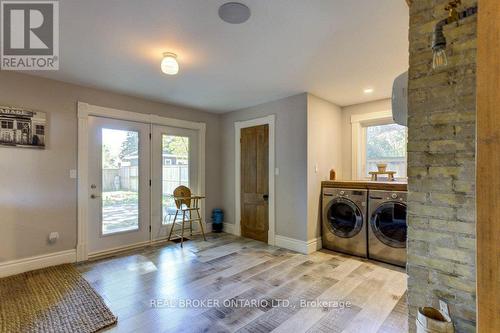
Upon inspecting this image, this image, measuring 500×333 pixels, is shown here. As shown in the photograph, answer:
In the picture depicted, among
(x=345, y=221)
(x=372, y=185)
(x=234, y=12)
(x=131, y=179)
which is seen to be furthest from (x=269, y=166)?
(x=234, y=12)

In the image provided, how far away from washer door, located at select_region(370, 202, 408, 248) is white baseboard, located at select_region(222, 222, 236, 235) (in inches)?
94.4

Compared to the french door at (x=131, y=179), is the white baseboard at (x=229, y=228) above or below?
below

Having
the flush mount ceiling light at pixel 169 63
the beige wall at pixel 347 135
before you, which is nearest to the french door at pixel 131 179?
the flush mount ceiling light at pixel 169 63

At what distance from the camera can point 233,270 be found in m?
2.96

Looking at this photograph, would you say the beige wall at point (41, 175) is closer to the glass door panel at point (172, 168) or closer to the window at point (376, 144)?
the glass door panel at point (172, 168)

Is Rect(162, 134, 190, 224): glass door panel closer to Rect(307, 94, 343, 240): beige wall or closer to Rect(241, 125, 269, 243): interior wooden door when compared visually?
Rect(241, 125, 269, 243): interior wooden door

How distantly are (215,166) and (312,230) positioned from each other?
226 centimetres

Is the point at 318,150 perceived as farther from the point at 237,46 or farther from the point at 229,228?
the point at 229,228

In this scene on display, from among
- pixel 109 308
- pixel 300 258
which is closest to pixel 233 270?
pixel 300 258

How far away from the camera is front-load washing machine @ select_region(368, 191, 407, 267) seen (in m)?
3.11

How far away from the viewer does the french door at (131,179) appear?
349cm

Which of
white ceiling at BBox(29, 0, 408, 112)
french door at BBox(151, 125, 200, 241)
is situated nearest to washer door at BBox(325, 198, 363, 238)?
white ceiling at BBox(29, 0, 408, 112)

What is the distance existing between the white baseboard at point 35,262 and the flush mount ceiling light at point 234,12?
339 centimetres

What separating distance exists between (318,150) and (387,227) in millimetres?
1408
